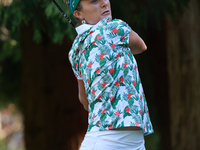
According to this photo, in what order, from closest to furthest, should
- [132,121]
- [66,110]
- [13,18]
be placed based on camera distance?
[132,121]
[13,18]
[66,110]

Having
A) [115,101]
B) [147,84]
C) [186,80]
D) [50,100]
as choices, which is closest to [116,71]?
[115,101]

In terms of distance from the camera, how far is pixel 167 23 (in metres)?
4.16

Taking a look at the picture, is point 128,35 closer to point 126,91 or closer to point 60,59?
point 126,91

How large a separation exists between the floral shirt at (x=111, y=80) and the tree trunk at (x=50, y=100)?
248cm

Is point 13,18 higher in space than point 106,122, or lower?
higher

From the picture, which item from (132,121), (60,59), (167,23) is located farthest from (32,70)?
(132,121)

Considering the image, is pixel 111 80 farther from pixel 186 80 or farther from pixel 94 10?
pixel 186 80

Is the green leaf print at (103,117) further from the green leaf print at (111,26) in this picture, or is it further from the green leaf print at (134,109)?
the green leaf print at (111,26)

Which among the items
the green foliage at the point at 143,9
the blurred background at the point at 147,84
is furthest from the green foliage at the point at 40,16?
the green foliage at the point at 143,9

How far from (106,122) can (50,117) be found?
9.08 ft

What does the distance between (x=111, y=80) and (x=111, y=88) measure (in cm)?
4

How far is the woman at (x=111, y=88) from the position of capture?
1559mm

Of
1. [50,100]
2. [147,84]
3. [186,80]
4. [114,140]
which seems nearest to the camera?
[114,140]

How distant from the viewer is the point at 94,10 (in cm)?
169
